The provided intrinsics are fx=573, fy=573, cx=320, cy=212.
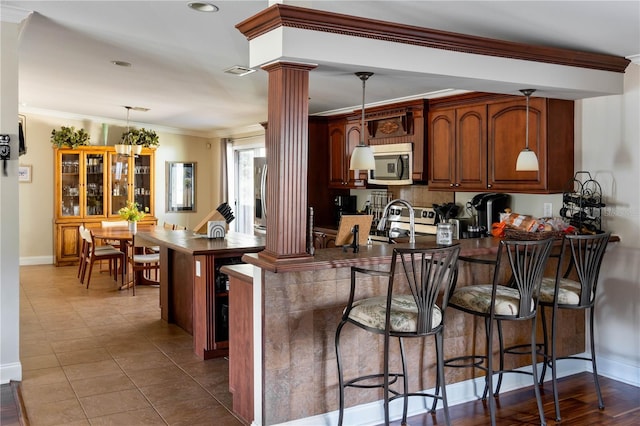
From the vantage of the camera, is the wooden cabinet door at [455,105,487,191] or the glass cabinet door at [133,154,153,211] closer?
the wooden cabinet door at [455,105,487,191]

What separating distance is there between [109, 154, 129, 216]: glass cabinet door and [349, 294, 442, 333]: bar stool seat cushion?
765cm

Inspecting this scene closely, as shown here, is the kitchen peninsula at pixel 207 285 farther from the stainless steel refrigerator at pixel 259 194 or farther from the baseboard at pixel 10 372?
the stainless steel refrigerator at pixel 259 194

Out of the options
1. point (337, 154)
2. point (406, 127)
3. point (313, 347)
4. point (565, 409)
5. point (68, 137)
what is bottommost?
point (565, 409)

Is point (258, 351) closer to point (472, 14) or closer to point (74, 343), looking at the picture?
point (472, 14)

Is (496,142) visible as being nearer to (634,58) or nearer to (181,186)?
(634,58)

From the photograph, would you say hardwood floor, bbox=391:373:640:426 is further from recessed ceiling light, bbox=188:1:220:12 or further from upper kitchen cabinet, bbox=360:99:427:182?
recessed ceiling light, bbox=188:1:220:12

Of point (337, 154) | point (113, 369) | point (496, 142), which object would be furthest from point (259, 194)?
point (113, 369)

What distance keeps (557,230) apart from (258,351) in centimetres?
230

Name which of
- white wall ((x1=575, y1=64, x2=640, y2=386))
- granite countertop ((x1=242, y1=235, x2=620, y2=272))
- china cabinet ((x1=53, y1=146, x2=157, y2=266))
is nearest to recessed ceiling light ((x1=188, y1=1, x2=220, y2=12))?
granite countertop ((x1=242, y1=235, x2=620, y2=272))

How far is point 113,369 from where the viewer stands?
14.1 feet

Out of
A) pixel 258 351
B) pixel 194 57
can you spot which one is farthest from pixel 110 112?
pixel 258 351

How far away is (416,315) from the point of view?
2.94 meters

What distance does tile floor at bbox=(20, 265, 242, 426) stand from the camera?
3.50m

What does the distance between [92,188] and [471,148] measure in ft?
22.5
